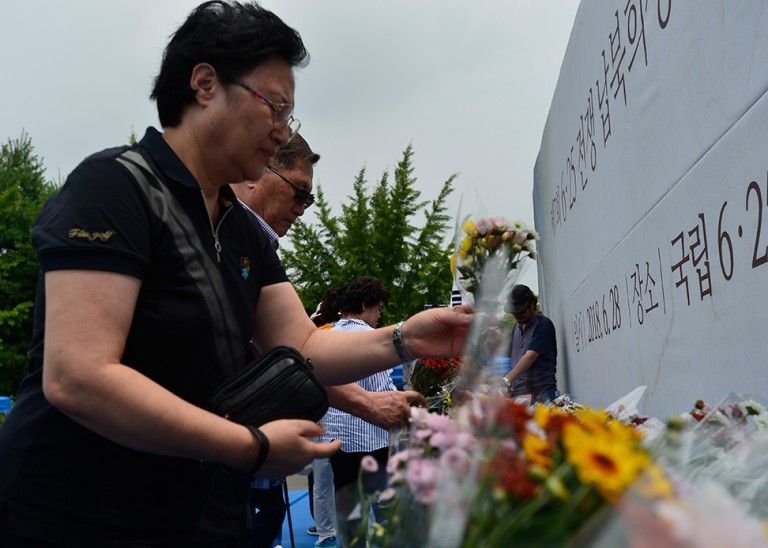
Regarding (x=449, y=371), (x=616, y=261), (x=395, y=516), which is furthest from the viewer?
(x=449, y=371)

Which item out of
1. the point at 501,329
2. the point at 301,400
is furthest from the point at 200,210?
the point at 501,329

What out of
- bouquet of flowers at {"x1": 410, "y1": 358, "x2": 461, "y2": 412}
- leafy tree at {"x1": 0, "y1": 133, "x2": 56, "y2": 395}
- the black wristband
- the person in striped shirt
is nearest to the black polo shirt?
the black wristband

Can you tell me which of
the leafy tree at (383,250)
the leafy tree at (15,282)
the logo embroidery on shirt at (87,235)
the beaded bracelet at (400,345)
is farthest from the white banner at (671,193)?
the leafy tree at (15,282)

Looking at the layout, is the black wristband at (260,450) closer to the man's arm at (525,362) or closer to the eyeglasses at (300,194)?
the eyeglasses at (300,194)

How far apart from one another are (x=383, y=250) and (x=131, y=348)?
55.4ft

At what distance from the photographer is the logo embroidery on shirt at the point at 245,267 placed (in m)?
1.98

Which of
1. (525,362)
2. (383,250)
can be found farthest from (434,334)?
(383,250)

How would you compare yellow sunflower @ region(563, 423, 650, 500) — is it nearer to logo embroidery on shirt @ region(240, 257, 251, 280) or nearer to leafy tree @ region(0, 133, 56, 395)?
logo embroidery on shirt @ region(240, 257, 251, 280)

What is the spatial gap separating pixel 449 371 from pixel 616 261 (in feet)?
6.13

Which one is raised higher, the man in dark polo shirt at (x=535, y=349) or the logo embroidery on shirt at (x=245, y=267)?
the man in dark polo shirt at (x=535, y=349)

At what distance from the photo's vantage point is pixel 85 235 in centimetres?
151

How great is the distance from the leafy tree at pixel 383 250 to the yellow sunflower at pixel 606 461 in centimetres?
1471

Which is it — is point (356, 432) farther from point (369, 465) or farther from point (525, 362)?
point (369, 465)

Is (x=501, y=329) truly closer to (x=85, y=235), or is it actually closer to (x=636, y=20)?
(x=85, y=235)
